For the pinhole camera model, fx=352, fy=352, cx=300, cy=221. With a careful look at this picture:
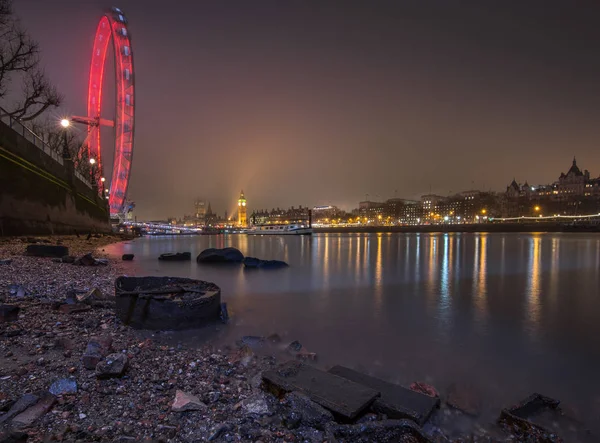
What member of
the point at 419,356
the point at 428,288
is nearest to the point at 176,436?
the point at 419,356

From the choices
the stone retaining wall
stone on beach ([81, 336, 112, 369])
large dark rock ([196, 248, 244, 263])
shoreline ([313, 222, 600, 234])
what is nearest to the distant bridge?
shoreline ([313, 222, 600, 234])

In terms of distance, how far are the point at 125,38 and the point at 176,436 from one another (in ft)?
185

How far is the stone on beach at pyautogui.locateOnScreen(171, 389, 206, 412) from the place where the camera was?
11.6 feet

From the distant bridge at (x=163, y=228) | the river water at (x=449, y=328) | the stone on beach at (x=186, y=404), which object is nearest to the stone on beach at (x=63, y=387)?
the stone on beach at (x=186, y=404)

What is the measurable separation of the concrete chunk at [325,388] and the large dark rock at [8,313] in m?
4.25

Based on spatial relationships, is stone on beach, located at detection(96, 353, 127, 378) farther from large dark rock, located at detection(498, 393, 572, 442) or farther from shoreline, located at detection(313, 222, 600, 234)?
shoreline, located at detection(313, 222, 600, 234)

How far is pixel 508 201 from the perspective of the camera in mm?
180875

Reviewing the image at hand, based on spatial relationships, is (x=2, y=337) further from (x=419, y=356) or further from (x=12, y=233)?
(x=12, y=233)

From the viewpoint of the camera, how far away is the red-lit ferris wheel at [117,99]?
1865 inches

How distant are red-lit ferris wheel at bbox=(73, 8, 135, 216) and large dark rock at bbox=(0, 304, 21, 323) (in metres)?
50.6

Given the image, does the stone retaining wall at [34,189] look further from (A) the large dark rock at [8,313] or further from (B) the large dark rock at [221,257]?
(A) the large dark rock at [8,313]

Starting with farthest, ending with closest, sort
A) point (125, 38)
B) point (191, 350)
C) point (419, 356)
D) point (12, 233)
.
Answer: point (125, 38) → point (12, 233) → point (419, 356) → point (191, 350)

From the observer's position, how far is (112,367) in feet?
13.1

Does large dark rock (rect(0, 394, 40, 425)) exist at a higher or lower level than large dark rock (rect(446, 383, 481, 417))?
higher
